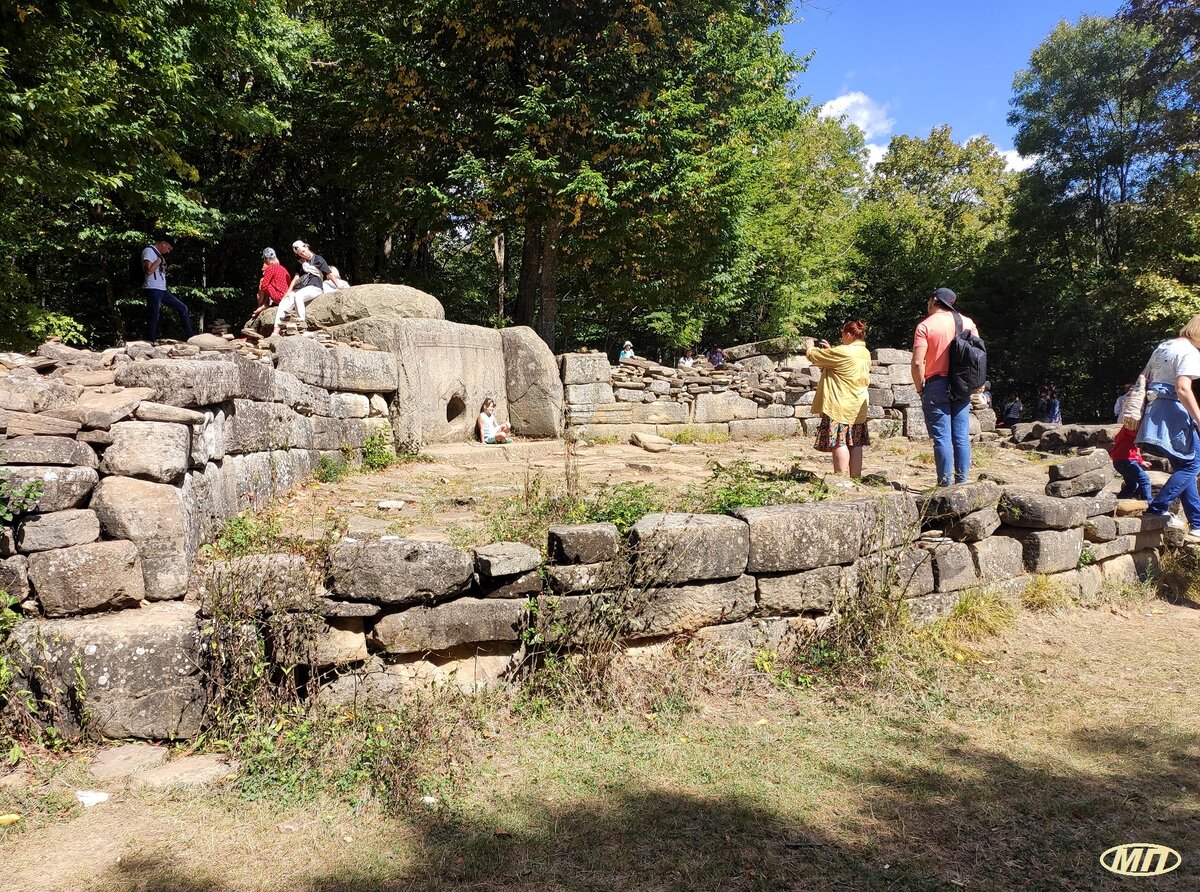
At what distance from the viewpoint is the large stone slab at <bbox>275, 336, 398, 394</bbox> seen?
811 centimetres

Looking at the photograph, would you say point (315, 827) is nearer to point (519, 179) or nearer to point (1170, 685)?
point (1170, 685)

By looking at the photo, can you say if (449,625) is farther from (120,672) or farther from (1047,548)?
(1047,548)

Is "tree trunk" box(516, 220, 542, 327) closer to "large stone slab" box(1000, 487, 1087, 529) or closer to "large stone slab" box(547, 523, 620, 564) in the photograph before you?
"large stone slab" box(1000, 487, 1087, 529)

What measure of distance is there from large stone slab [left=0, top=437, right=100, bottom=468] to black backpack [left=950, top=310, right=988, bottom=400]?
19.8ft

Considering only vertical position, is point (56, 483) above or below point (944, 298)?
below

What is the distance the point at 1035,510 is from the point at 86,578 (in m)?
5.99

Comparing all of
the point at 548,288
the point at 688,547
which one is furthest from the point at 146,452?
the point at 548,288

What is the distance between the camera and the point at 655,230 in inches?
625

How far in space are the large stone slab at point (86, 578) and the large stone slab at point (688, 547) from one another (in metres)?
2.66

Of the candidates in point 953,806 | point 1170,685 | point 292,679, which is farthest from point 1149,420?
point 292,679

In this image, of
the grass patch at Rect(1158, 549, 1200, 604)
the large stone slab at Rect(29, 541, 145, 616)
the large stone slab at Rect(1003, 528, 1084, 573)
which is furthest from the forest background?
the grass patch at Rect(1158, 549, 1200, 604)

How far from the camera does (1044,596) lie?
555cm

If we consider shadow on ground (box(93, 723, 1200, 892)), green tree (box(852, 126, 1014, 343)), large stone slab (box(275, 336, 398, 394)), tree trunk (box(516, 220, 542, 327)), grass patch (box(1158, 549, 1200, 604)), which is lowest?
shadow on ground (box(93, 723, 1200, 892))

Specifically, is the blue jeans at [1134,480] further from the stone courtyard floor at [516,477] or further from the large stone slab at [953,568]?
the large stone slab at [953,568]
